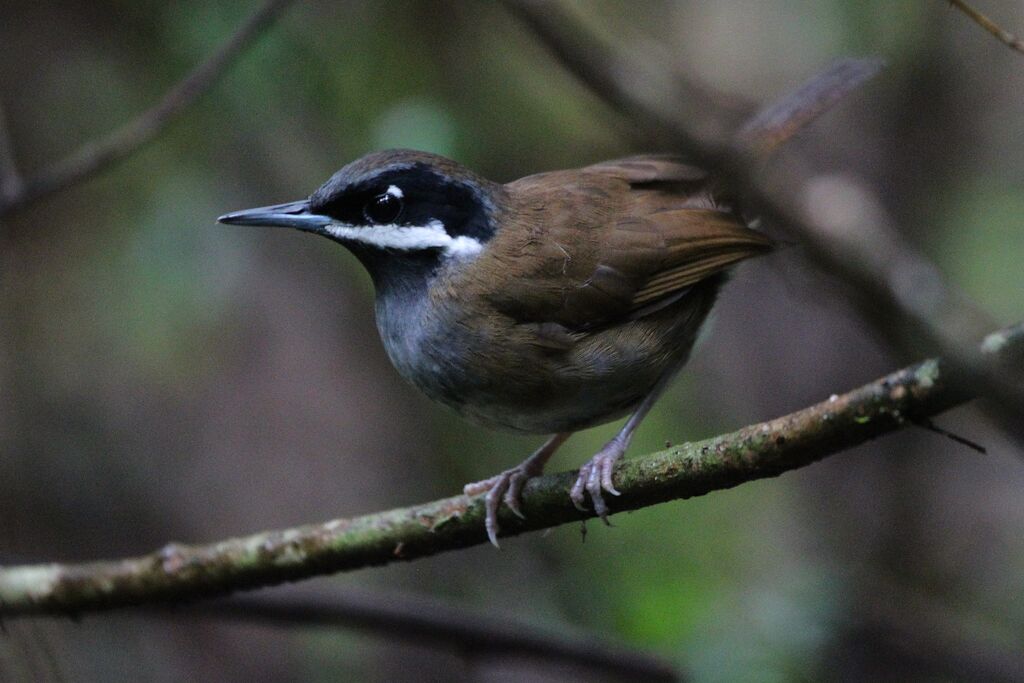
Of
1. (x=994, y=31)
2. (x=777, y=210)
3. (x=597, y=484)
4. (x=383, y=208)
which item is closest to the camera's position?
(x=777, y=210)

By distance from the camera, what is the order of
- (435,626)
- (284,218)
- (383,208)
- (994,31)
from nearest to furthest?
(994,31) → (284,218) → (383,208) → (435,626)

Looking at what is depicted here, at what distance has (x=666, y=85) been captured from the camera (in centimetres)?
449

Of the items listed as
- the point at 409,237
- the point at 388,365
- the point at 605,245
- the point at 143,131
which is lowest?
the point at 409,237

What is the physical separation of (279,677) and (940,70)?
6579mm

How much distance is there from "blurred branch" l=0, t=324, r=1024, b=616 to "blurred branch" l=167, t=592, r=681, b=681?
914 millimetres

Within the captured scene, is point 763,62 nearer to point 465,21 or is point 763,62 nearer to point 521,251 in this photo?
point 465,21

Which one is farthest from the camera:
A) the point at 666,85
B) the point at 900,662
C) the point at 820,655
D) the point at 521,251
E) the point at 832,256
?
the point at 900,662

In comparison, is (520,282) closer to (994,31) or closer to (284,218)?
(284,218)

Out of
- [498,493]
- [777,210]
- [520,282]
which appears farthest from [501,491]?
[777,210]

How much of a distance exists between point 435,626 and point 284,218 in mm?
2216

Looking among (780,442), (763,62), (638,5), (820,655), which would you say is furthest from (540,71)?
(780,442)

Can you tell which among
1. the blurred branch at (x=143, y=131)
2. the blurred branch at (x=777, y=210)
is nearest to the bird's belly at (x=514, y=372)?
the blurred branch at (x=777, y=210)

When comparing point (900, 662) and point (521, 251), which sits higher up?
point (521, 251)

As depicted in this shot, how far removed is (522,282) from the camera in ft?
15.7
